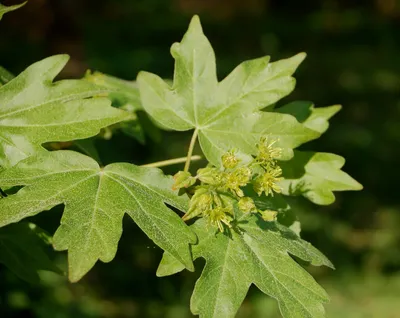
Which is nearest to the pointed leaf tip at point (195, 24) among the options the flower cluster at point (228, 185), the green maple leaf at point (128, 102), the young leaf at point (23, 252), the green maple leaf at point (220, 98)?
the green maple leaf at point (220, 98)

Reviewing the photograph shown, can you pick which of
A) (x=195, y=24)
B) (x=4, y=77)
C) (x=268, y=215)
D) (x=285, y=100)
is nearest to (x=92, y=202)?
(x=268, y=215)

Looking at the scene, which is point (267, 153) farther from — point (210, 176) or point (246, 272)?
point (246, 272)

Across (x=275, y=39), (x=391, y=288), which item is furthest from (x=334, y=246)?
(x=275, y=39)

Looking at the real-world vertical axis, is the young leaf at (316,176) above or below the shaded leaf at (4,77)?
below

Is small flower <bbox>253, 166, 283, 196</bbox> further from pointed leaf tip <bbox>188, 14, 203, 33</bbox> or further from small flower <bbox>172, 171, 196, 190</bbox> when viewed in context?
pointed leaf tip <bbox>188, 14, 203, 33</bbox>

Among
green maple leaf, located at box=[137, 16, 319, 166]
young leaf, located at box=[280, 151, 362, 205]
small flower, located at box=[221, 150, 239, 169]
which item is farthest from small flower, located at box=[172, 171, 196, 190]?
young leaf, located at box=[280, 151, 362, 205]

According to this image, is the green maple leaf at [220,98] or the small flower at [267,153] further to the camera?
the green maple leaf at [220,98]

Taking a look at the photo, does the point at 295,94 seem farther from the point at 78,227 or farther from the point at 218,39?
the point at 78,227

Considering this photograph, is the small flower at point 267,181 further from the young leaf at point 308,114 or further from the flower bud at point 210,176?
the young leaf at point 308,114
